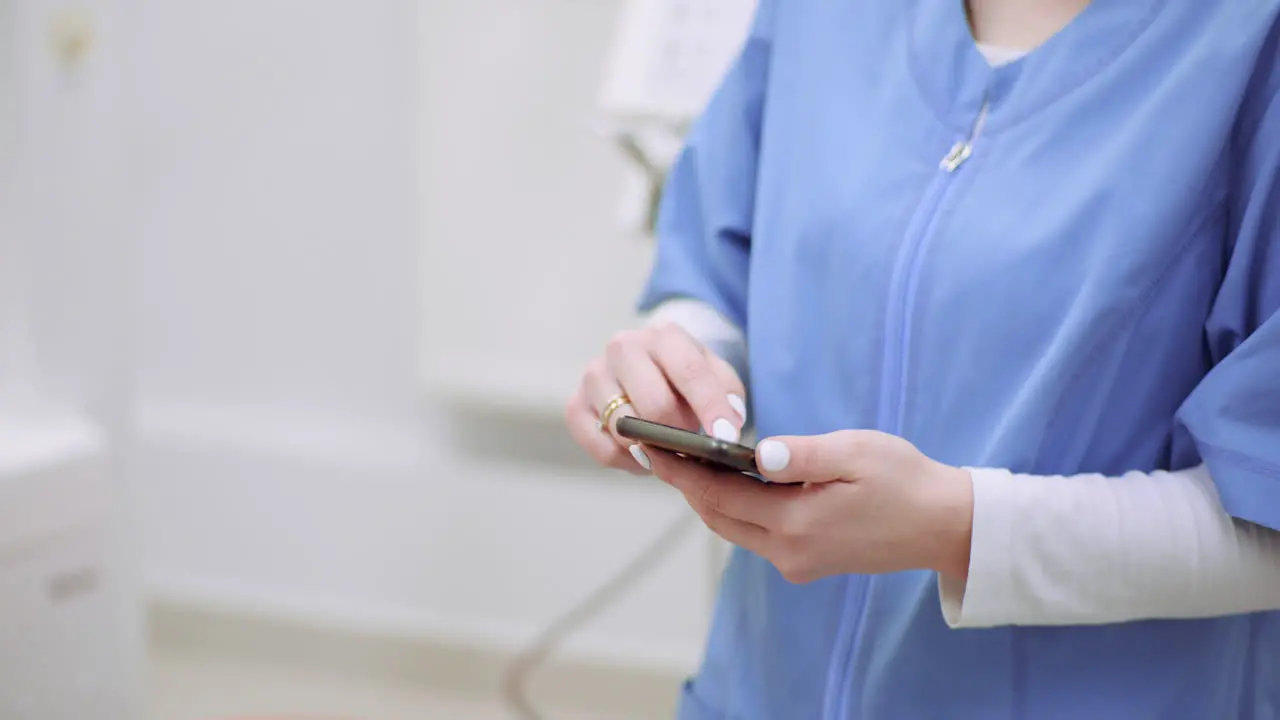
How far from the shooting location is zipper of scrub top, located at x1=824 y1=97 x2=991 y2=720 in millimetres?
642

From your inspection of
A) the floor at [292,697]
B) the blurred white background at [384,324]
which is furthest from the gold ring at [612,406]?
the floor at [292,697]

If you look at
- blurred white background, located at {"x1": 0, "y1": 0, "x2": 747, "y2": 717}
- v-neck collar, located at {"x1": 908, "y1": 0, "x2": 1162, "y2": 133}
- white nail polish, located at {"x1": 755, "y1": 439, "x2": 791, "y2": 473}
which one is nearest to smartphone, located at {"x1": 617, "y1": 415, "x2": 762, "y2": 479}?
white nail polish, located at {"x1": 755, "y1": 439, "x2": 791, "y2": 473}

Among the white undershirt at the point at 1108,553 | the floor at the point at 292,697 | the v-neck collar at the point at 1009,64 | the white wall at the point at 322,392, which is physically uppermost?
the v-neck collar at the point at 1009,64

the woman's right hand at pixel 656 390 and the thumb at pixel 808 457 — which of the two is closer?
the thumb at pixel 808 457

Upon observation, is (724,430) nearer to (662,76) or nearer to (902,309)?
(902,309)

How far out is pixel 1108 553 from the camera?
1.95ft

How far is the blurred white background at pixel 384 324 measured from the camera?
1742 millimetres

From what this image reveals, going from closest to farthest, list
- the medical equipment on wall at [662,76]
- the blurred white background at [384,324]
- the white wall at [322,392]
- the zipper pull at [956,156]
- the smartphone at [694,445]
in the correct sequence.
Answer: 1. the smartphone at [694,445]
2. the zipper pull at [956,156]
3. the medical equipment on wall at [662,76]
4. the blurred white background at [384,324]
5. the white wall at [322,392]

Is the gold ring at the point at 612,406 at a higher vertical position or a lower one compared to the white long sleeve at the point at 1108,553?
higher

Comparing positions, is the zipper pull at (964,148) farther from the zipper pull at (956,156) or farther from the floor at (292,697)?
the floor at (292,697)

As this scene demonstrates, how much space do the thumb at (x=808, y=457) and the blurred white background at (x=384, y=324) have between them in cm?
113

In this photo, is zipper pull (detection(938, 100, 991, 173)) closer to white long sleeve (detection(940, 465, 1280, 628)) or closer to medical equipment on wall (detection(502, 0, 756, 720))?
white long sleeve (detection(940, 465, 1280, 628))

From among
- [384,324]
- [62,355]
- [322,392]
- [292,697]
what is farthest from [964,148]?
[292,697]

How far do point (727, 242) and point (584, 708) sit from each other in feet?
4.32
